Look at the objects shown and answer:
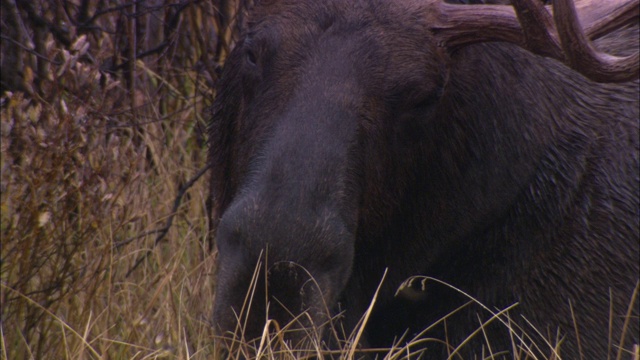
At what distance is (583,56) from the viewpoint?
3.18m

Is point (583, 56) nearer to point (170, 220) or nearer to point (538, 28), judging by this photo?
point (538, 28)

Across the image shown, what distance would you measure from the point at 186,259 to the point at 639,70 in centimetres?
245

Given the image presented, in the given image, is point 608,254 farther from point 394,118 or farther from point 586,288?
point 394,118

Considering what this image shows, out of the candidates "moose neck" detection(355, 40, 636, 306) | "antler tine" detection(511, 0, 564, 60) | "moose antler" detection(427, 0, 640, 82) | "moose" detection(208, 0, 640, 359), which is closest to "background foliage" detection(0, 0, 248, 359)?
"moose" detection(208, 0, 640, 359)

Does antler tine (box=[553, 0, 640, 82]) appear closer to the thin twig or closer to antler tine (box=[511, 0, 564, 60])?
antler tine (box=[511, 0, 564, 60])

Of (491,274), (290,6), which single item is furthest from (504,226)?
(290,6)

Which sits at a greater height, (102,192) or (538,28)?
(538,28)

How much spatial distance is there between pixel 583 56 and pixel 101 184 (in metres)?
1.71

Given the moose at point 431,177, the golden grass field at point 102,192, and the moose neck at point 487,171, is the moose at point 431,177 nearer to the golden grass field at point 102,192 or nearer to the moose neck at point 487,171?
the moose neck at point 487,171

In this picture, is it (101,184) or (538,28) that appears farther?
(101,184)

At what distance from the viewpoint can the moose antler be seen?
3.14 m

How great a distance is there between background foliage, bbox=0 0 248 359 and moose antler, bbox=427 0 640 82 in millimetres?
1219

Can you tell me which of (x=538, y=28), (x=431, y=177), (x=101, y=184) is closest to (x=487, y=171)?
(x=431, y=177)

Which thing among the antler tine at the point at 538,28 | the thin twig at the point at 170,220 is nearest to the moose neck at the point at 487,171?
the antler tine at the point at 538,28
